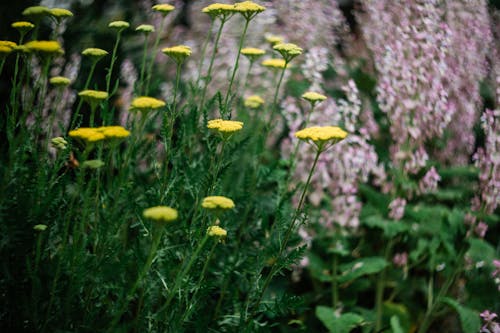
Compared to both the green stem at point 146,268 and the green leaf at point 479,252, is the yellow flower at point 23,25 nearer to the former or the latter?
the green stem at point 146,268

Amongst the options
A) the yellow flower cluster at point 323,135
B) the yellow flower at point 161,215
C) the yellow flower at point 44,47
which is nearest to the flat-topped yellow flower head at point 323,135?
the yellow flower cluster at point 323,135

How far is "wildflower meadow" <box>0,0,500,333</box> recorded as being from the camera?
127 cm

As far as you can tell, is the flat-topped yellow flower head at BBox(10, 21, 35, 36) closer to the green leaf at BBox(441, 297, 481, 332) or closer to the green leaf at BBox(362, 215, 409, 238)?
the green leaf at BBox(362, 215, 409, 238)

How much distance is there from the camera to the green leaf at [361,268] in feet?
7.14

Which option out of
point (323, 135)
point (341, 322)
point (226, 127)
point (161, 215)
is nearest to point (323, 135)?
point (323, 135)

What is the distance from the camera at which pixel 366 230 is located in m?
2.70

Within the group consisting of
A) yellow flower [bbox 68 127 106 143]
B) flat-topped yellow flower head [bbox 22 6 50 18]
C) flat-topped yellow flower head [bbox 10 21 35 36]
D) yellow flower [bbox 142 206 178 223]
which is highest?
flat-topped yellow flower head [bbox 22 6 50 18]

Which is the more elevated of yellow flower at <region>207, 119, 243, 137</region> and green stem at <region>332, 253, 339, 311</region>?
yellow flower at <region>207, 119, 243, 137</region>

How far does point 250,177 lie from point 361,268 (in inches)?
27.5

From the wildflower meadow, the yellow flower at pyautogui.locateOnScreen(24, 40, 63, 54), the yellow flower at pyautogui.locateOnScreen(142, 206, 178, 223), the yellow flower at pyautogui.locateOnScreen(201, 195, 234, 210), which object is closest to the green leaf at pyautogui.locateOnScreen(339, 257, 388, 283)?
the wildflower meadow

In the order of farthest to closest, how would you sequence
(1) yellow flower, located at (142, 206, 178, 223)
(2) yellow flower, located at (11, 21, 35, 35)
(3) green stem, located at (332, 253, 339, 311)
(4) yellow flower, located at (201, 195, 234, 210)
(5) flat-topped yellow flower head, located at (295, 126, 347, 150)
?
(3) green stem, located at (332, 253, 339, 311) < (2) yellow flower, located at (11, 21, 35, 35) < (5) flat-topped yellow flower head, located at (295, 126, 347, 150) < (4) yellow flower, located at (201, 195, 234, 210) < (1) yellow flower, located at (142, 206, 178, 223)

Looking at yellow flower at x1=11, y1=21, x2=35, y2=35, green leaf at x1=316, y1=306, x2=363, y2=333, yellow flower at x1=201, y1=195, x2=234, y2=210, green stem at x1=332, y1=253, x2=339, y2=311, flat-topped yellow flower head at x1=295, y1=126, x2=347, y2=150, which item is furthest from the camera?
green stem at x1=332, y1=253, x2=339, y2=311

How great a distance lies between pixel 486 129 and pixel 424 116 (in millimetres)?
267

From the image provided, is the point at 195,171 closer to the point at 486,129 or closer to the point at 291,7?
the point at 486,129
